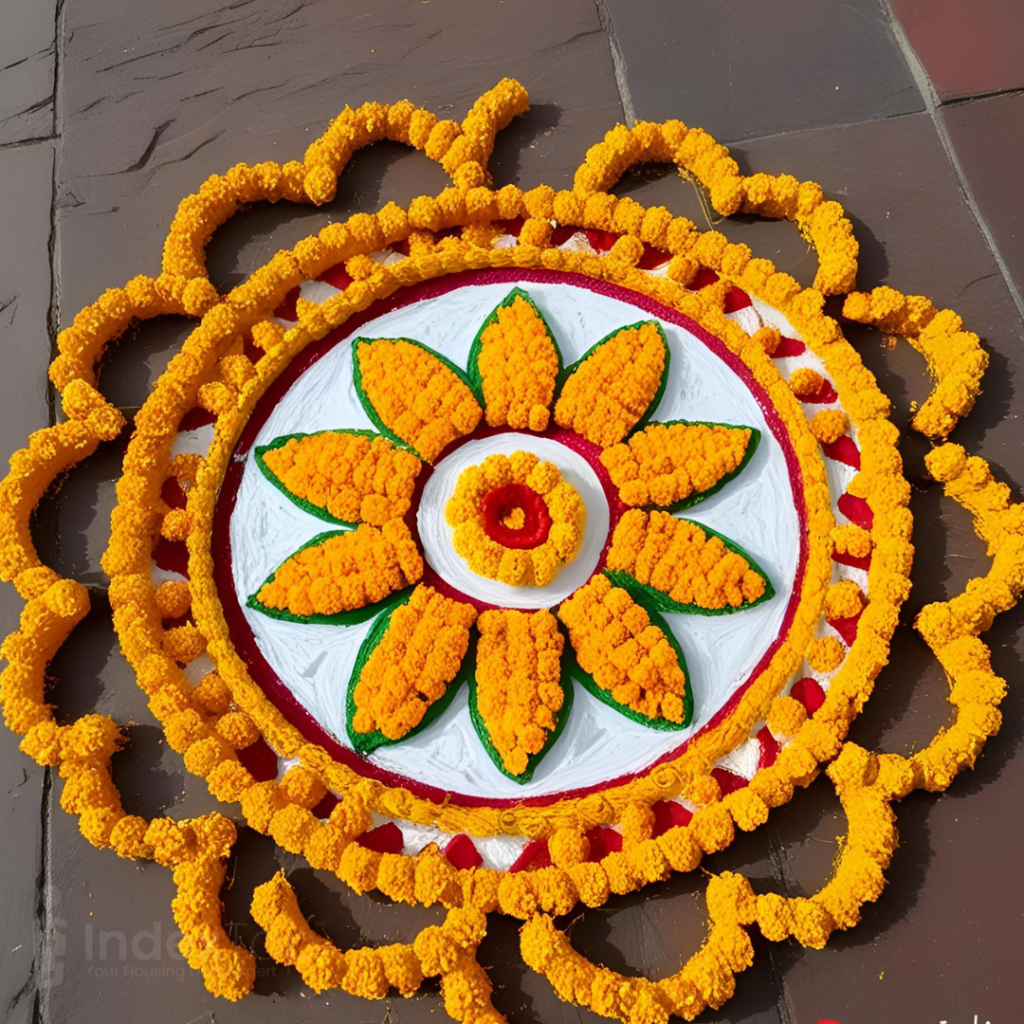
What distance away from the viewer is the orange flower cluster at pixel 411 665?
201 cm

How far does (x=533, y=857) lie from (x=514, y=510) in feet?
2.83

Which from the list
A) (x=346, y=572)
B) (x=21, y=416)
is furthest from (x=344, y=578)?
(x=21, y=416)

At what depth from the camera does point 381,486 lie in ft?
7.10

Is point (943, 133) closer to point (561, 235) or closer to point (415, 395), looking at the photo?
point (561, 235)

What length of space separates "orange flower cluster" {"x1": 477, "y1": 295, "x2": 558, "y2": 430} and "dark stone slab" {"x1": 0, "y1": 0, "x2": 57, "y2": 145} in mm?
1721

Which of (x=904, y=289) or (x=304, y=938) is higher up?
(x=904, y=289)

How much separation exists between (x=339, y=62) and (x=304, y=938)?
2603 mm

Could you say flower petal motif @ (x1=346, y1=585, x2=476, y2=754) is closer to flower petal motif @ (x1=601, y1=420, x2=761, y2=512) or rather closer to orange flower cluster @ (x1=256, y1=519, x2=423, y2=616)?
orange flower cluster @ (x1=256, y1=519, x2=423, y2=616)

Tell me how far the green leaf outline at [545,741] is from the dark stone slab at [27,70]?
7.72 feet

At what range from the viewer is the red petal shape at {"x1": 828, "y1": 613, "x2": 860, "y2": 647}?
82.5 inches

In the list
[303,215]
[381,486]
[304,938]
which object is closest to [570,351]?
[381,486]

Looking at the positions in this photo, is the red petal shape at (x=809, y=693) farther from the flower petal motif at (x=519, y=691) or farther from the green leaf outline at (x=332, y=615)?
the green leaf outline at (x=332, y=615)

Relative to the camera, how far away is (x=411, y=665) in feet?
6.68

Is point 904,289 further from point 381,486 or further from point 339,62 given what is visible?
point 339,62
